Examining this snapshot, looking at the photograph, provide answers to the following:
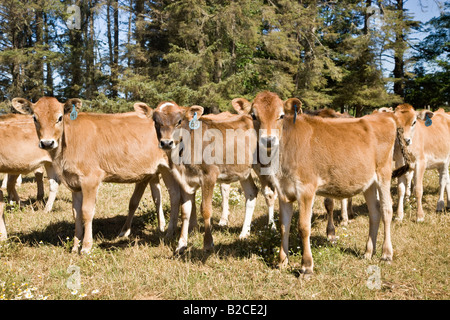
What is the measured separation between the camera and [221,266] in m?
5.35

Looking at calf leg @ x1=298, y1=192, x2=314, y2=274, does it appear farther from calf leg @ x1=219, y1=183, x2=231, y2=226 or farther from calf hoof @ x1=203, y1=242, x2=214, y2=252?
calf leg @ x1=219, y1=183, x2=231, y2=226

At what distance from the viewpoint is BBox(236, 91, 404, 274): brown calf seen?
498cm

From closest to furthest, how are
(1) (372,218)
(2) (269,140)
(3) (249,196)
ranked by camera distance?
(2) (269,140), (1) (372,218), (3) (249,196)

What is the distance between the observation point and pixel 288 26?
2338 cm

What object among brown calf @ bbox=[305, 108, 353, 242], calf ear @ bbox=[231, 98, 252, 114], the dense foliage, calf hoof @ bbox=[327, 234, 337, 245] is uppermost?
the dense foliage

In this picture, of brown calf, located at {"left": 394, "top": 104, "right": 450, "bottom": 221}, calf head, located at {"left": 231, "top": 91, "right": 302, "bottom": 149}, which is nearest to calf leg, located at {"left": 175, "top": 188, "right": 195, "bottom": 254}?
calf head, located at {"left": 231, "top": 91, "right": 302, "bottom": 149}

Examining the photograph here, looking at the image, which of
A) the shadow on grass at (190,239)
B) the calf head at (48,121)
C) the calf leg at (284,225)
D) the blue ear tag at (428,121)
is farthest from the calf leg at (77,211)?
the blue ear tag at (428,121)

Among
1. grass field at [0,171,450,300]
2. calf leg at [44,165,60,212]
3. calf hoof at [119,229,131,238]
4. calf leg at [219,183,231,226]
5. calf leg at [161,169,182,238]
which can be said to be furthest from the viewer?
calf leg at [44,165,60,212]

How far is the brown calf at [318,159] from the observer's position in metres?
4.98

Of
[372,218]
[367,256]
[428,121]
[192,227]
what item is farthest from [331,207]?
[428,121]

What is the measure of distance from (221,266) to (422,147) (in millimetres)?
6045

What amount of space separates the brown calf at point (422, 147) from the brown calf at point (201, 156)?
3747 millimetres

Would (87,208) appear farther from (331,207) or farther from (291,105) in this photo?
(331,207)

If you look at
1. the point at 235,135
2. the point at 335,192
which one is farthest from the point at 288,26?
the point at 335,192
